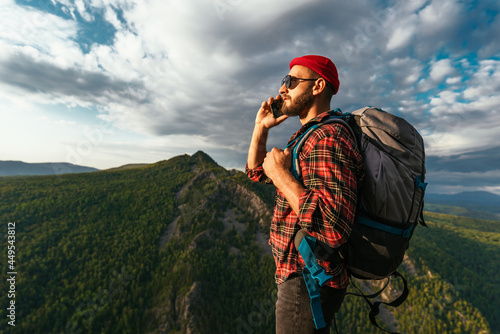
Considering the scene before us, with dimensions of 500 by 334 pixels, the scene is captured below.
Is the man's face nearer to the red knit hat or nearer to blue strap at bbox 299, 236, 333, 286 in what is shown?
the red knit hat

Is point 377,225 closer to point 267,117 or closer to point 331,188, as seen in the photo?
point 331,188

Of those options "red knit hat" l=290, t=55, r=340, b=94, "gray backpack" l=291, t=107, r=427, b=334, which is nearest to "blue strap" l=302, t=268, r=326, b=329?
"gray backpack" l=291, t=107, r=427, b=334

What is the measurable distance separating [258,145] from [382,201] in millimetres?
2038

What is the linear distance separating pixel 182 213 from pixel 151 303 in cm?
3299

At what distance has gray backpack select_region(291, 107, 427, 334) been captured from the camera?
2.45m

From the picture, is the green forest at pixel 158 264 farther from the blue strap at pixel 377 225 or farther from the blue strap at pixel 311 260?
the blue strap at pixel 377 225

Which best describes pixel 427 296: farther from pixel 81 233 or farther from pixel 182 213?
pixel 81 233

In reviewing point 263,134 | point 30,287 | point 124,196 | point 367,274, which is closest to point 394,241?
point 367,274

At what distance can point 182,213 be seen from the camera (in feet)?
298

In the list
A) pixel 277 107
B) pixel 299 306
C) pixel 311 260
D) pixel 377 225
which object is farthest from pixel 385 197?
pixel 277 107

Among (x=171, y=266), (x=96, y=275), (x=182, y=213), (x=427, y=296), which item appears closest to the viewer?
(x=96, y=275)

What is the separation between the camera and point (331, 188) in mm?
2328

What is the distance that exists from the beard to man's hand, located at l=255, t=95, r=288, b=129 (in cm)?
12

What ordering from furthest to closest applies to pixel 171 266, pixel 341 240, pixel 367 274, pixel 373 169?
pixel 171 266
pixel 367 274
pixel 373 169
pixel 341 240
